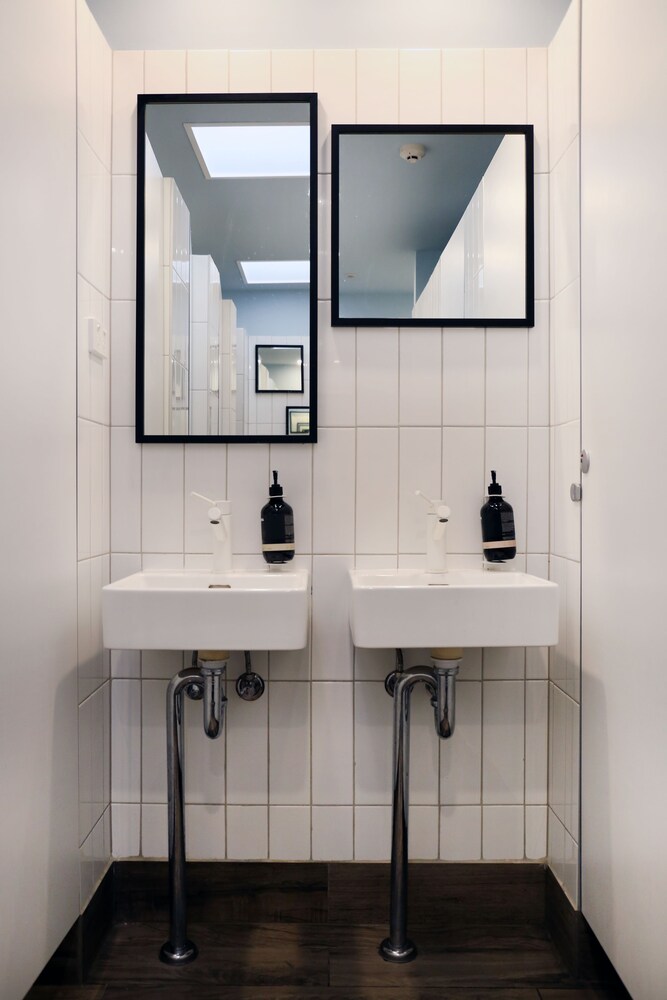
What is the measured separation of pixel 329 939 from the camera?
1.72 meters

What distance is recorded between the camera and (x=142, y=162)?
182 cm

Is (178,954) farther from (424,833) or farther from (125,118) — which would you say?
(125,118)

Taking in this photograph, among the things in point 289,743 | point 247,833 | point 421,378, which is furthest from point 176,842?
point 421,378

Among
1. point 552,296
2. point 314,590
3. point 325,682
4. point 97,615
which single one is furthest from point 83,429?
point 552,296

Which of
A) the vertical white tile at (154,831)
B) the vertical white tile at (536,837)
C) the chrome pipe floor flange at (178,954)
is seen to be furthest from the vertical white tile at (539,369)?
the chrome pipe floor flange at (178,954)

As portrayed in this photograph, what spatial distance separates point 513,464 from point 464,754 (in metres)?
0.76

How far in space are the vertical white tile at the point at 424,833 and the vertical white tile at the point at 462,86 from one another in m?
1.78

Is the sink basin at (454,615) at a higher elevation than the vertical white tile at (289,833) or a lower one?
higher

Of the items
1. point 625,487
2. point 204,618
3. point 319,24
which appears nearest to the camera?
point 625,487

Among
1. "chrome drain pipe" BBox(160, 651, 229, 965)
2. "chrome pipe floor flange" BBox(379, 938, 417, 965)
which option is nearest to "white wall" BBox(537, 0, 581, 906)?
"chrome pipe floor flange" BBox(379, 938, 417, 965)

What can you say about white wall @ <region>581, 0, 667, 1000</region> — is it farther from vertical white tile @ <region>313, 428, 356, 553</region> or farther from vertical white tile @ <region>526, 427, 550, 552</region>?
vertical white tile @ <region>313, 428, 356, 553</region>

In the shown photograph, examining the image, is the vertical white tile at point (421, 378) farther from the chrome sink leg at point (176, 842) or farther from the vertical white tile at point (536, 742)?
the chrome sink leg at point (176, 842)

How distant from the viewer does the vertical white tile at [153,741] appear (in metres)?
1.83

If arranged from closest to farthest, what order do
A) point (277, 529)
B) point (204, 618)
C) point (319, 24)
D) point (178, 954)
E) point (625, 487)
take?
point (625, 487)
point (204, 618)
point (178, 954)
point (277, 529)
point (319, 24)
